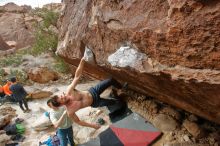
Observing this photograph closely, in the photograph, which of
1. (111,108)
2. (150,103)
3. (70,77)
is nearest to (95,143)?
(111,108)

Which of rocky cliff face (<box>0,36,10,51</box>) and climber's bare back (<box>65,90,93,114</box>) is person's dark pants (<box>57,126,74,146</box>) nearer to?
climber's bare back (<box>65,90,93,114</box>)

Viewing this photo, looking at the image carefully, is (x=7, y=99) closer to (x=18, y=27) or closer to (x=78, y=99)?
(x=78, y=99)

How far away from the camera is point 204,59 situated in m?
2.93

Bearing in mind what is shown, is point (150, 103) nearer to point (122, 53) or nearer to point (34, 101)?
point (122, 53)

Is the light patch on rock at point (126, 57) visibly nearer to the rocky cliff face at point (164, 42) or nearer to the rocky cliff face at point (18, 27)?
the rocky cliff face at point (164, 42)

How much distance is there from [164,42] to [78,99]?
7.19ft

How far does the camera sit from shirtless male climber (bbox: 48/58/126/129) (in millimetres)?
4688

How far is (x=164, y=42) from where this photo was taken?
10.8 feet

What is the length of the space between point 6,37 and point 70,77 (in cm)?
1262

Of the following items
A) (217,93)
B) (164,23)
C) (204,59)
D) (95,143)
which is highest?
(164,23)

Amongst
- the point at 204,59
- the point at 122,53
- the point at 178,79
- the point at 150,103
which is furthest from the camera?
the point at 150,103

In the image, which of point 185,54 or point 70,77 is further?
point 70,77

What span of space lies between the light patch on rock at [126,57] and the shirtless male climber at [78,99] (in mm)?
985

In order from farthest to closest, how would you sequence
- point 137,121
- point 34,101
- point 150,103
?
1. point 34,101
2. point 150,103
3. point 137,121
